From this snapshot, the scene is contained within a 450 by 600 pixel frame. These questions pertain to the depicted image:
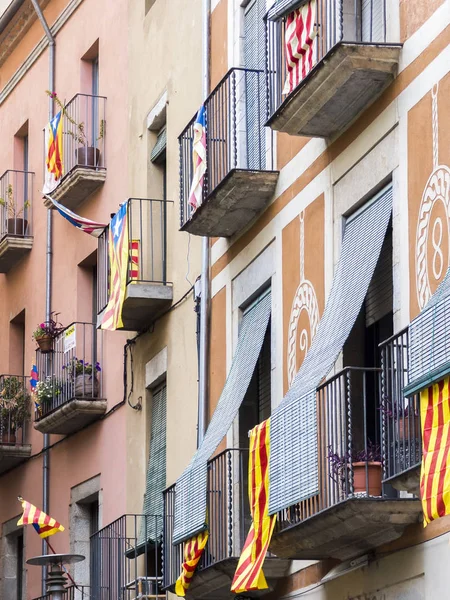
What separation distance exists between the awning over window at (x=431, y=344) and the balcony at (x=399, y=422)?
1.70 ft

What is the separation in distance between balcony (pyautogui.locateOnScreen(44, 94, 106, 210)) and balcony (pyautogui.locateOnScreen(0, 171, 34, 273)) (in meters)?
2.18

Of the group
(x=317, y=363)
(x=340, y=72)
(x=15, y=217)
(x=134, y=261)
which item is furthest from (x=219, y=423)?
(x=15, y=217)

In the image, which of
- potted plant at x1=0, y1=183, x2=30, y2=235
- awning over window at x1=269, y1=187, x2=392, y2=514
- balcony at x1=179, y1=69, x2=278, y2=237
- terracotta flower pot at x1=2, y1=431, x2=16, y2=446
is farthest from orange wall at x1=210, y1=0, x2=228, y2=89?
terracotta flower pot at x1=2, y1=431, x2=16, y2=446

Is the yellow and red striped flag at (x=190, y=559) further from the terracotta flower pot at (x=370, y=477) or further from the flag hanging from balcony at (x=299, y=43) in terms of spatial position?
the flag hanging from balcony at (x=299, y=43)

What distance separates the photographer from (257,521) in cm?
1466

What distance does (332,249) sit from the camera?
49.1ft

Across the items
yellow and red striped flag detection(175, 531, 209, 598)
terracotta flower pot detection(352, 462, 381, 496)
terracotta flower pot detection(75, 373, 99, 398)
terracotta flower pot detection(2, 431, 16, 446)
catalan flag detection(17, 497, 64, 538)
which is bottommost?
yellow and red striped flag detection(175, 531, 209, 598)

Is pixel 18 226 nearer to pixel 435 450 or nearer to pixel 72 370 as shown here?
pixel 72 370

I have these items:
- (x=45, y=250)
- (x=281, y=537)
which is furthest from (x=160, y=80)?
(x=281, y=537)

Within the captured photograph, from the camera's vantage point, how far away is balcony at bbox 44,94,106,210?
2297 centimetres

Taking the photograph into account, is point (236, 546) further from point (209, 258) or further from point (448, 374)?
point (448, 374)

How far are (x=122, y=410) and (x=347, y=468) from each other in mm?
8978

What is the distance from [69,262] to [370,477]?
1219 cm

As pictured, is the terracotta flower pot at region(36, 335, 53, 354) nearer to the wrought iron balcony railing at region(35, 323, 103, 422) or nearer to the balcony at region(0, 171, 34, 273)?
the wrought iron balcony railing at region(35, 323, 103, 422)
